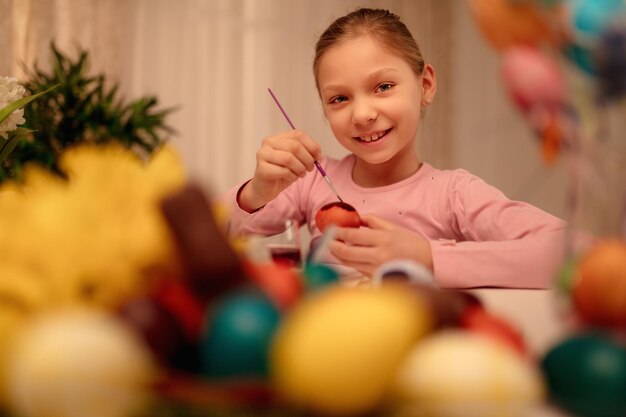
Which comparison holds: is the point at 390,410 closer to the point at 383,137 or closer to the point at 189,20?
the point at 383,137

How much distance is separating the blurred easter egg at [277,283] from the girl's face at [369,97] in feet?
2.92

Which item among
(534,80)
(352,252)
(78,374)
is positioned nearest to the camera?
(78,374)

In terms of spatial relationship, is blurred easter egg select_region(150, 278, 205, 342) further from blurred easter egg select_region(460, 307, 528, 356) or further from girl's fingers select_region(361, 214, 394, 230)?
girl's fingers select_region(361, 214, 394, 230)

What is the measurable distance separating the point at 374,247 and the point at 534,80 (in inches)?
16.9

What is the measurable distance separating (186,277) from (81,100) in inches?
67.3

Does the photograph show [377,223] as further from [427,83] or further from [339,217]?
[427,83]

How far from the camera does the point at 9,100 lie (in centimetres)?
106

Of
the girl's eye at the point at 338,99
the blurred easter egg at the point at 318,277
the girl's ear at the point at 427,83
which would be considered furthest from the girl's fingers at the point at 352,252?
the girl's ear at the point at 427,83

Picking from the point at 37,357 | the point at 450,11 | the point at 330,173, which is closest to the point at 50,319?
the point at 37,357

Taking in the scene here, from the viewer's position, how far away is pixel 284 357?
28 cm

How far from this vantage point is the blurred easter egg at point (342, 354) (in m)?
0.27

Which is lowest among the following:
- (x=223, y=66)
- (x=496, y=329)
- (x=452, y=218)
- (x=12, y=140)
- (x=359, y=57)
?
(x=452, y=218)

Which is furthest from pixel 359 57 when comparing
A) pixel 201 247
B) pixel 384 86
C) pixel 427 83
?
pixel 201 247

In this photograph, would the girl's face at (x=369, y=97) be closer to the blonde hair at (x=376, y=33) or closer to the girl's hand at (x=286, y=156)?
the blonde hair at (x=376, y=33)
